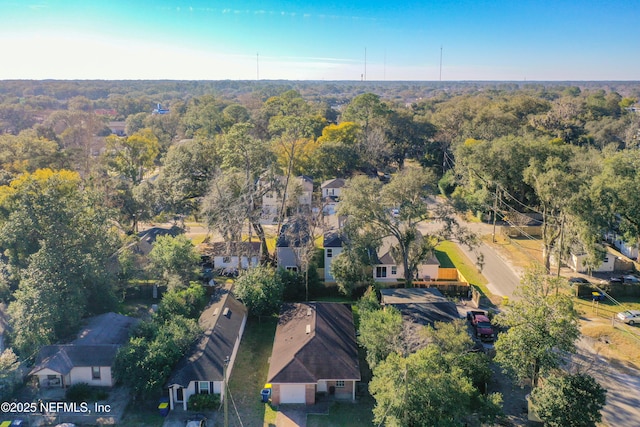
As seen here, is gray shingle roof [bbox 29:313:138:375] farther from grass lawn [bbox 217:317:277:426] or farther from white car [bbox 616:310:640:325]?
white car [bbox 616:310:640:325]

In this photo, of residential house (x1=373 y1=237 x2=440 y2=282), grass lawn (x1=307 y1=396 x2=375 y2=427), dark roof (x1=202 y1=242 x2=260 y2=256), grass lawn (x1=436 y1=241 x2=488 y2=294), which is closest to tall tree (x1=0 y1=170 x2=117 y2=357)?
dark roof (x1=202 y1=242 x2=260 y2=256)

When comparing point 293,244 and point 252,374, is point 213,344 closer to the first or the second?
point 252,374

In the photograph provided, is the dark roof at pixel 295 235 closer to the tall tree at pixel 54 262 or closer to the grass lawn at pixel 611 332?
the tall tree at pixel 54 262

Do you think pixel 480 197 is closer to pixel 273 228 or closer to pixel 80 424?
pixel 273 228

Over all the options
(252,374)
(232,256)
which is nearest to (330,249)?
(232,256)

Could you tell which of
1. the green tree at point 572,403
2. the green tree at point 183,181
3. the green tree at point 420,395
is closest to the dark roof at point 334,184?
the green tree at point 183,181
